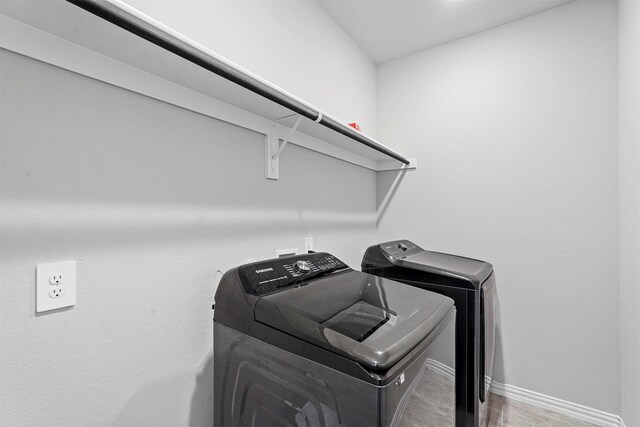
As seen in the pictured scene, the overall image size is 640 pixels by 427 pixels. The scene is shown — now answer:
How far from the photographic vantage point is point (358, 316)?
2.85 ft

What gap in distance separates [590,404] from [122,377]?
8.12 feet

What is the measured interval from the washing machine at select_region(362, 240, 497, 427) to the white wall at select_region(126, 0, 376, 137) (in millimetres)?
1128

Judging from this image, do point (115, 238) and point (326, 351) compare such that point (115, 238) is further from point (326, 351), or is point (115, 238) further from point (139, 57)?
point (326, 351)

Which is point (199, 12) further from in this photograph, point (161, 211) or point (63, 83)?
point (161, 211)

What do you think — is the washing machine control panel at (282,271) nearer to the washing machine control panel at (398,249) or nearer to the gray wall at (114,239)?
the gray wall at (114,239)

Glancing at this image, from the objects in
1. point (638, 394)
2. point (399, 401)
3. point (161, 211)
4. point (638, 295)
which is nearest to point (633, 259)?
point (638, 295)

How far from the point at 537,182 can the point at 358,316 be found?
1.73 metres

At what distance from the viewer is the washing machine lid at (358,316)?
662 mm

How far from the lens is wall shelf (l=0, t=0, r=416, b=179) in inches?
24.2

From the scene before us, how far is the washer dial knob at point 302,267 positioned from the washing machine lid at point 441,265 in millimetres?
607

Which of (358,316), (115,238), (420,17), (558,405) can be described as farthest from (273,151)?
(558,405)

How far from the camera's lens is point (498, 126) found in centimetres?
197

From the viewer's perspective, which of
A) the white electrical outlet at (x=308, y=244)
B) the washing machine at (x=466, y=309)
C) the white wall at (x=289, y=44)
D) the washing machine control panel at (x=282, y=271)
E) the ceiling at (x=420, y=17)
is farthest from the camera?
the ceiling at (x=420, y=17)

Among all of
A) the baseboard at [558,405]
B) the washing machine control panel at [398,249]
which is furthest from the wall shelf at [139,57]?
the baseboard at [558,405]
